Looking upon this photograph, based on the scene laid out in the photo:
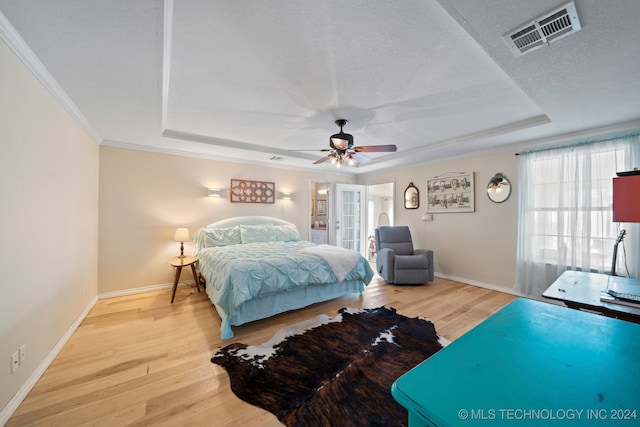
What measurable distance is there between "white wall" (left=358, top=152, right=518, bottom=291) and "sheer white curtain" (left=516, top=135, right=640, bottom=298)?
181 millimetres

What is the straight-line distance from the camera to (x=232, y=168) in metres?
4.82

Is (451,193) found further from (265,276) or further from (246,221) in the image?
(246,221)

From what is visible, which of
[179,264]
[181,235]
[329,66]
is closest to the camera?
[329,66]

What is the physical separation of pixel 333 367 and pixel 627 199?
8.36 ft

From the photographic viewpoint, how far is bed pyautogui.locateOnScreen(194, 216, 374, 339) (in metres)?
2.58

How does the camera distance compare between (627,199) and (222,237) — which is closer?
(627,199)

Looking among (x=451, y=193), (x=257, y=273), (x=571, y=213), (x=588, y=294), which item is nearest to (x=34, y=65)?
(x=257, y=273)

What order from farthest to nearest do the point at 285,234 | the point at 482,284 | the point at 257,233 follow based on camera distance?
the point at 285,234, the point at 257,233, the point at 482,284

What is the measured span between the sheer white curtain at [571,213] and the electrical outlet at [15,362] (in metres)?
5.48

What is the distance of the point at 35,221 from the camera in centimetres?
189

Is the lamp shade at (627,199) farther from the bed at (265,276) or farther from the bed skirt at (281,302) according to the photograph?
the bed skirt at (281,302)

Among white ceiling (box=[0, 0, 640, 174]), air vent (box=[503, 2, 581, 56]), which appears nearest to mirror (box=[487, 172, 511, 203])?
white ceiling (box=[0, 0, 640, 174])

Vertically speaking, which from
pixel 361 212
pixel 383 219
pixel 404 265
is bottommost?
pixel 404 265

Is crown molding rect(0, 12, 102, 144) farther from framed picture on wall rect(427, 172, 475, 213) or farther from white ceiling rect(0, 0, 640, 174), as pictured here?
framed picture on wall rect(427, 172, 475, 213)
